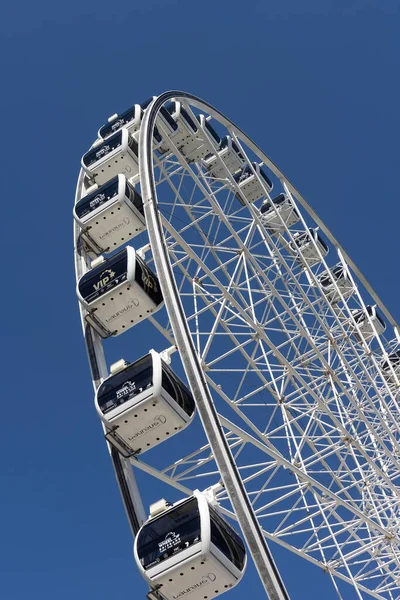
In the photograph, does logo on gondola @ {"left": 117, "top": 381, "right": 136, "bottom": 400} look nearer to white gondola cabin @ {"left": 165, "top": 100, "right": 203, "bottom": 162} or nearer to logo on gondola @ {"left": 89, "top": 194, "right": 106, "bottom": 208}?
logo on gondola @ {"left": 89, "top": 194, "right": 106, "bottom": 208}

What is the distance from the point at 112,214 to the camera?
1510 centimetres

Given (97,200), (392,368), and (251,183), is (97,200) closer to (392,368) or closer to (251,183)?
(251,183)

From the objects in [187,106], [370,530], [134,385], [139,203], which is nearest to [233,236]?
[139,203]

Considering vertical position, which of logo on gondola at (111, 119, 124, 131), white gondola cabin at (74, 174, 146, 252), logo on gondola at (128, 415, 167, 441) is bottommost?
logo on gondola at (128, 415, 167, 441)

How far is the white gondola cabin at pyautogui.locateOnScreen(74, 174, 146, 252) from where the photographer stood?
15016mm

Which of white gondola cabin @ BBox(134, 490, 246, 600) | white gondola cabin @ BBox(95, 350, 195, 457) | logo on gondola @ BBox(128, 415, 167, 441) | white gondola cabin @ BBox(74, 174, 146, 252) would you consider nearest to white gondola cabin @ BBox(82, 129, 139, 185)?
white gondola cabin @ BBox(74, 174, 146, 252)

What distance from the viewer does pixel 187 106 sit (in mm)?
18641

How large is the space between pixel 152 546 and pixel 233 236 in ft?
26.9

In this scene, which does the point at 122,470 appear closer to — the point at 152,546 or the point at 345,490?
the point at 152,546

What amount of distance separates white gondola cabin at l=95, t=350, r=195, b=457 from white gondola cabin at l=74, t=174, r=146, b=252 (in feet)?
12.3

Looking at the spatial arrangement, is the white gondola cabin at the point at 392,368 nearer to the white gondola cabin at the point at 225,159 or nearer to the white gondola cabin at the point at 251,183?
the white gondola cabin at the point at 251,183

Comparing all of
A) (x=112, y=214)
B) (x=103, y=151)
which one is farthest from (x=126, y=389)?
(x=103, y=151)

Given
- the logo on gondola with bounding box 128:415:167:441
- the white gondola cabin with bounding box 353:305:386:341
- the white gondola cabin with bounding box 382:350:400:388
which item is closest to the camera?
the logo on gondola with bounding box 128:415:167:441

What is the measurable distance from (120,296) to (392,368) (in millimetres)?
12381
